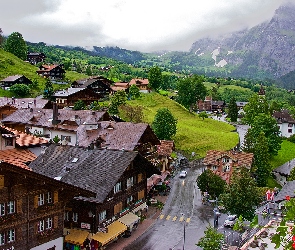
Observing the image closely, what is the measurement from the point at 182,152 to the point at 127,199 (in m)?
42.2

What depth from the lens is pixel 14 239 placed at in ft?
93.8

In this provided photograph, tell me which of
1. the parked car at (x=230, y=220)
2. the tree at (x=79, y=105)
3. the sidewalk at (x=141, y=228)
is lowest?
the sidewalk at (x=141, y=228)

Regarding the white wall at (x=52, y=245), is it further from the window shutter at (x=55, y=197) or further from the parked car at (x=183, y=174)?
the parked car at (x=183, y=174)

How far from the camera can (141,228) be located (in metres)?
46.1

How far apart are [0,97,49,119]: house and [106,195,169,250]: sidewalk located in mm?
42369

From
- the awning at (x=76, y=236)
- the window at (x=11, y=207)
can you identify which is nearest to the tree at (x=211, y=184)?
the awning at (x=76, y=236)

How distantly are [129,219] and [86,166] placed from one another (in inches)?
297

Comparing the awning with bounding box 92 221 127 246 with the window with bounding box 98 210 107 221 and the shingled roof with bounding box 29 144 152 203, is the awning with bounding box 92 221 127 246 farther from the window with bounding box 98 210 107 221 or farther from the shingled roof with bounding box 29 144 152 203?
the shingled roof with bounding box 29 144 152 203

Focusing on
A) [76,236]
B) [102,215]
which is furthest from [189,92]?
[76,236]

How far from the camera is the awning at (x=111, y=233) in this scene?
1540 inches

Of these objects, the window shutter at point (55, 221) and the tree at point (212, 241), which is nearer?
the window shutter at point (55, 221)

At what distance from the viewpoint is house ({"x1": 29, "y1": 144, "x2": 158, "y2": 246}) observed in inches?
1554

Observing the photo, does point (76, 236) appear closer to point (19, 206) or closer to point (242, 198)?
point (19, 206)

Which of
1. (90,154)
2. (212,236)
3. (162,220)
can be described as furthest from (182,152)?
(212,236)
